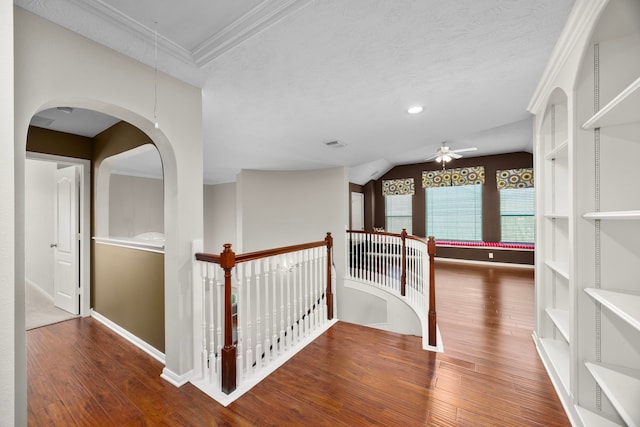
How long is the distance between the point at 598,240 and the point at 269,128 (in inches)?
125

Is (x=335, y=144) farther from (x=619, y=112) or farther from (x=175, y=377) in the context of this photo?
(x=175, y=377)

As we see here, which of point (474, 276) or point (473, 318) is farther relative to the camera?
point (474, 276)

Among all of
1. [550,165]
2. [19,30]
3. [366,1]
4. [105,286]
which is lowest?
[105,286]

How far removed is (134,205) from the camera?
17.6ft

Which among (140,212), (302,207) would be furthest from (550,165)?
(140,212)

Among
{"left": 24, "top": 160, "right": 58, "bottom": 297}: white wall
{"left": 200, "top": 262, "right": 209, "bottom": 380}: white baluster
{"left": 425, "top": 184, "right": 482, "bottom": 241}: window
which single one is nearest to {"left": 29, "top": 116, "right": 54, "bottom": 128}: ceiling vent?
{"left": 24, "top": 160, "right": 58, "bottom": 297}: white wall

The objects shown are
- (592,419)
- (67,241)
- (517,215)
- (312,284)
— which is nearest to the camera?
(592,419)

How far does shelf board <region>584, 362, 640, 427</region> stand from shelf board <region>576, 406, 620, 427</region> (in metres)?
0.22

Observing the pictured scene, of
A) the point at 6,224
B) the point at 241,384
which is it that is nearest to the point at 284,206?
the point at 241,384

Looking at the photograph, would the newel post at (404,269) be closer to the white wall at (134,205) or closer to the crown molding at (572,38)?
the crown molding at (572,38)

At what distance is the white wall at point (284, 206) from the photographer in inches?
236

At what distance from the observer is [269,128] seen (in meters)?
3.28

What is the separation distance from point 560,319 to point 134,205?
681 centimetres

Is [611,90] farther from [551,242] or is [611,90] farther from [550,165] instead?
[551,242]
